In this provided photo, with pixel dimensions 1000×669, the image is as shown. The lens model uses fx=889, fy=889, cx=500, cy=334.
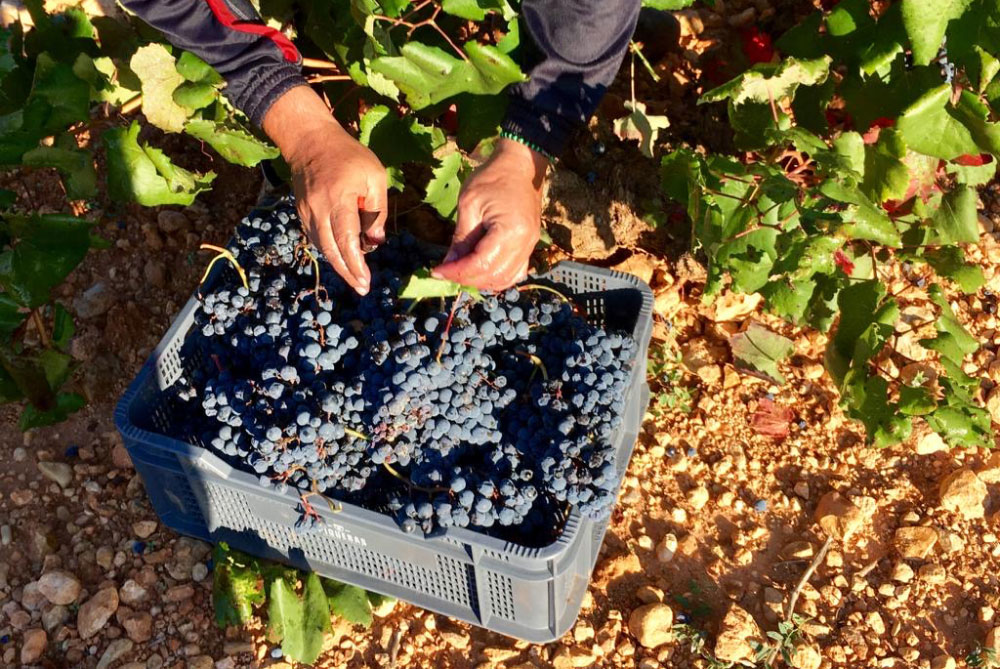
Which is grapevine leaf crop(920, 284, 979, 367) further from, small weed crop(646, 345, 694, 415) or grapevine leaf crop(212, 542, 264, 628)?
grapevine leaf crop(212, 542, 264, 628)

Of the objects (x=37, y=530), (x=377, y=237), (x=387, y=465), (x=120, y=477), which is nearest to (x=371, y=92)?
(x=377, y=237)

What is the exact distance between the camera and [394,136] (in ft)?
6.54

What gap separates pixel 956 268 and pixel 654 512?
0.91m

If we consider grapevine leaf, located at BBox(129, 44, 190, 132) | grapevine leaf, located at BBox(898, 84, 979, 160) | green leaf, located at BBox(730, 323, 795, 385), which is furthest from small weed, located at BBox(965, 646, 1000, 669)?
grapevine leaf, located at BBox(129, 44, 190, 132)

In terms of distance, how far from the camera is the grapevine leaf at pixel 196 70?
1.84m

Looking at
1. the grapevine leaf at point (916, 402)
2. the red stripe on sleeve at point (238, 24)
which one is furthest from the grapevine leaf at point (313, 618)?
the grapevine leaf at point (916, 402)

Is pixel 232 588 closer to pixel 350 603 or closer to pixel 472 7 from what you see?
pixel 350 603

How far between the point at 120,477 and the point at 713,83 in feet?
6.38

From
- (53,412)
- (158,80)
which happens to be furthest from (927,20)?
(53,412)

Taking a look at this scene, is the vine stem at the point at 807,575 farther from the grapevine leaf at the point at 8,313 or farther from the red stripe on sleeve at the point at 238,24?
the grapevine leaf at the point at 8,313

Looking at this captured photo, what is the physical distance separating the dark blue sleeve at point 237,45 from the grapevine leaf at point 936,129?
121cm

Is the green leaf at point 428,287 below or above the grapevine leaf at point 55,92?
below

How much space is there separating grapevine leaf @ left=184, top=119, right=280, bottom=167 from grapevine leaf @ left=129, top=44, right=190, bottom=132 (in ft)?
0.34

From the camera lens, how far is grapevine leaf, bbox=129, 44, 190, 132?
187cm
